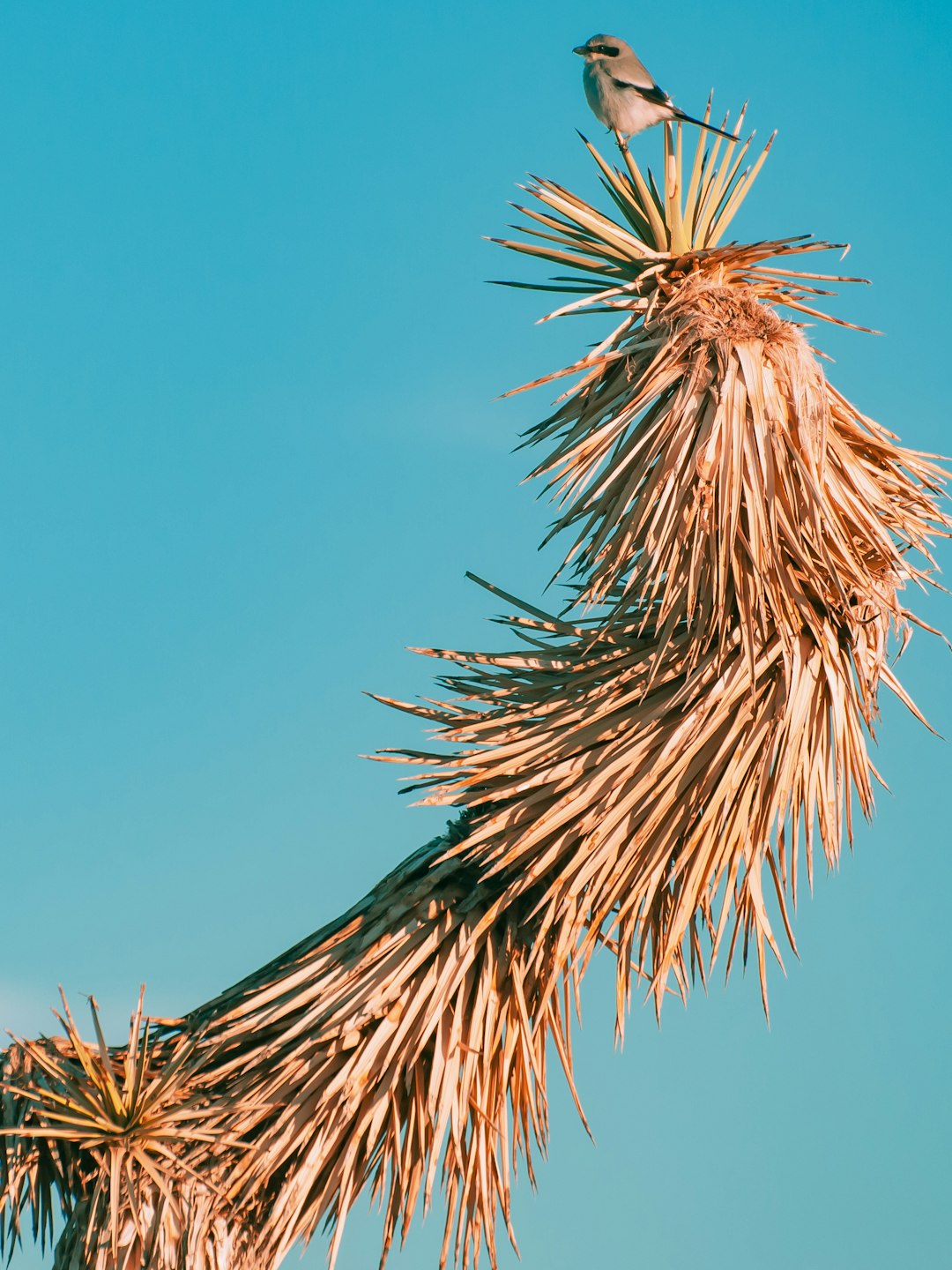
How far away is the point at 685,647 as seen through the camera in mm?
5504

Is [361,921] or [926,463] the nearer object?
[361,921]

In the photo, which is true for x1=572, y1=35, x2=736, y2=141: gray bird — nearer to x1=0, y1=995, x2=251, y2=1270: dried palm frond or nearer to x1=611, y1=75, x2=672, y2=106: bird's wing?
x1=611, y1=75, x2=672, y2=106: bird's wing

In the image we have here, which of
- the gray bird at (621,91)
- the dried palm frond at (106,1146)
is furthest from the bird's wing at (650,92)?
the dried palm frond at (106,1146)

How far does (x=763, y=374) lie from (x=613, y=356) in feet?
1.62

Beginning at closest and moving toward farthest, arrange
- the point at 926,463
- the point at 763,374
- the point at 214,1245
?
1. the point at 214,1245
2. the point at 763,374
3. the point at 926,463

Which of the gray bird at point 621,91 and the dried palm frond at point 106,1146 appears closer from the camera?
the dried palm frond at point 106,1146

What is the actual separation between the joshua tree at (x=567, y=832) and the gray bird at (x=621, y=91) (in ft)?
1.69

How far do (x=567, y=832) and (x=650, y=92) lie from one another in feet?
8.51

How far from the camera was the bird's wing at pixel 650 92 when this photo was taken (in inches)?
231

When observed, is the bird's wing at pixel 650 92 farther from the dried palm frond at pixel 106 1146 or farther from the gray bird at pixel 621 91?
the dried palm frond at pixel 106 1146

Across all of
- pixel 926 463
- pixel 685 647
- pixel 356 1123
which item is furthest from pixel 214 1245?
pixel 926 463

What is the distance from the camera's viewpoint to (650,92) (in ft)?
19.3

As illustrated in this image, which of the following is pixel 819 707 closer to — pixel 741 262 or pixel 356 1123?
pixel 741 262

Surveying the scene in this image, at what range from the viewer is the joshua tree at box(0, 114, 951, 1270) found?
518 centimetres
